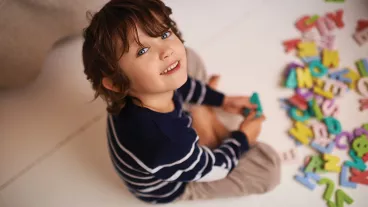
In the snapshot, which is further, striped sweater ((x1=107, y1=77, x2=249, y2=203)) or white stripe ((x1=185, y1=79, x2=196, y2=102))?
white stripe ((x1=185, y1=79, x2=196, y2=102))

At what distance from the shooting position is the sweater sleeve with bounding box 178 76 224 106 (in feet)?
2.92

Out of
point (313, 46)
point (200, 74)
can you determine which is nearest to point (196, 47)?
point (200, 74)

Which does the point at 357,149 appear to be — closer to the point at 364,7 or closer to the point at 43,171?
the point at 364,7

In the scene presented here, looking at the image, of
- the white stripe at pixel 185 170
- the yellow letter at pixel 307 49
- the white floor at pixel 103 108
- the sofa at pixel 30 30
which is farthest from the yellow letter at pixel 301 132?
the sofa at pixel 30 30

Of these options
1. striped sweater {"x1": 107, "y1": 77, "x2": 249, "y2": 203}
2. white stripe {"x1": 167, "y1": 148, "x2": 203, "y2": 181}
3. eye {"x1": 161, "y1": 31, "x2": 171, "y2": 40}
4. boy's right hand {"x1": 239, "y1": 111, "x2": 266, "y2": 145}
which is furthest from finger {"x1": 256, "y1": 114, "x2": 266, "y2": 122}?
eye {"x1": 161, "y1": 31, "x2": 171, "y2": 40}

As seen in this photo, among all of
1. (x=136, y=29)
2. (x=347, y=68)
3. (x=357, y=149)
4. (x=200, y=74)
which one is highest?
(x=136, y=29)

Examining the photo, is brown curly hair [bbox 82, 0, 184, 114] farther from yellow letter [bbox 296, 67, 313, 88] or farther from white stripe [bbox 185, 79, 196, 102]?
yellow letter [bbox 296, 67, 313, 88]

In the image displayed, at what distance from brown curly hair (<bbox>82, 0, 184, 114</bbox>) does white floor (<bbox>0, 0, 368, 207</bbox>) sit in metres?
0.40

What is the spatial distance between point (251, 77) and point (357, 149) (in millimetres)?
341

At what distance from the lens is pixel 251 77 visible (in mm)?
1047

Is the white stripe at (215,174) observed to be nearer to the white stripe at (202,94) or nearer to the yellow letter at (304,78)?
the white stripe at (202,94)

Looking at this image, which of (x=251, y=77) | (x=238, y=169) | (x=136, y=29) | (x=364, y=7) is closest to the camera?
(x=136, y=29)

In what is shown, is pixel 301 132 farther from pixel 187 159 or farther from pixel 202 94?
pixel 187 159

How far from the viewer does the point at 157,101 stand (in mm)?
674
